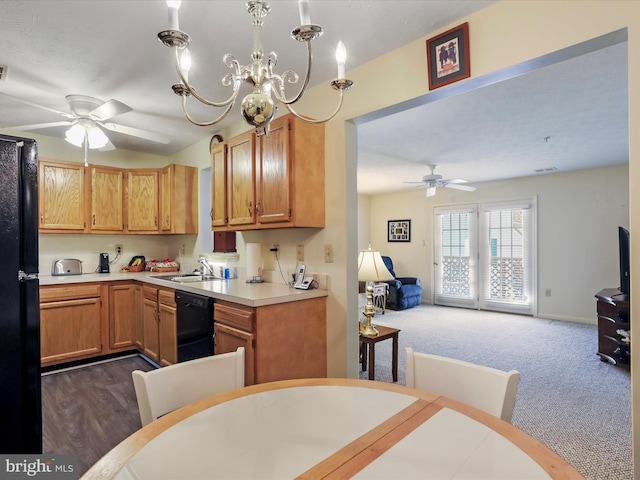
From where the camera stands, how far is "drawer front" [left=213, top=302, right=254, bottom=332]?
83.2 inches

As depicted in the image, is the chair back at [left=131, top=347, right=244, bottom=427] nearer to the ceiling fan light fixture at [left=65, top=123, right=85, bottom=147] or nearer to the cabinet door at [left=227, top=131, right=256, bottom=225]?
the cabinet door at [left=227, top=131, right=256, bottom=225]

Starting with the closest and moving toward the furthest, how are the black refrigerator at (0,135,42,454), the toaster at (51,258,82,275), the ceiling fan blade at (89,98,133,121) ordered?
the black refrigerator at (0,135,42,454) → the ceiling fan blade at (89,98,133,121) → the toaster at (51,258,82,275)

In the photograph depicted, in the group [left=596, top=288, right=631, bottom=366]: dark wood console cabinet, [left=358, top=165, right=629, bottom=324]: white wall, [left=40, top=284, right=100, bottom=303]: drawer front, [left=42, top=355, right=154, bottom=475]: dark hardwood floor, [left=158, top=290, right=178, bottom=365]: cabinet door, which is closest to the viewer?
[left=42, top=355, right=154, bottom=475]: dark hardwood floor

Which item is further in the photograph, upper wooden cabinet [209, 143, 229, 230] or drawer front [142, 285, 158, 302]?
drawer front [142, 285, 158, 302]

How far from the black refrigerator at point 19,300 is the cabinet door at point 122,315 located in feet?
8.04

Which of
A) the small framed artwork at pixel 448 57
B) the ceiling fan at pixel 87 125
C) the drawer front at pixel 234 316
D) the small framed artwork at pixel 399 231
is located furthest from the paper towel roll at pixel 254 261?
the small framed artwork at pixel 399 231

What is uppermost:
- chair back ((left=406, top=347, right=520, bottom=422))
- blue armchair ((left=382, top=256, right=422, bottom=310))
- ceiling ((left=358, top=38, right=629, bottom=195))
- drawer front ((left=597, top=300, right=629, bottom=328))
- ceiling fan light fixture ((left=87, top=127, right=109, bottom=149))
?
ceiling ((left=358, top=38, right=629, bottom=195))

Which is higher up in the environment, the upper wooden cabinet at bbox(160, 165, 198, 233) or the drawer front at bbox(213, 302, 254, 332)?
the upper wooden cabinet at bbox(160, 165, 198, 233)

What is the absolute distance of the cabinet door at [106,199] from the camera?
12.6 feet

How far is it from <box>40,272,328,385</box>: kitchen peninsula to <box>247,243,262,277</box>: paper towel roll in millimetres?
126

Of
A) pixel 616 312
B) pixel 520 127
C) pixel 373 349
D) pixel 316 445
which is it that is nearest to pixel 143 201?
pixel 373 349

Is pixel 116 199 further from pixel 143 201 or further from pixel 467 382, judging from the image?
pixel 467 382

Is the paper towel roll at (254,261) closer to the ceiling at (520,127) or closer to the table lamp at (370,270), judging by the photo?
the table lamp at (370,270)

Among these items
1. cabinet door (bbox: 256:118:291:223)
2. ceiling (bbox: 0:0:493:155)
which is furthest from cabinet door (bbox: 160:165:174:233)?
cabinet door (bbox: 256:118:291:223)
